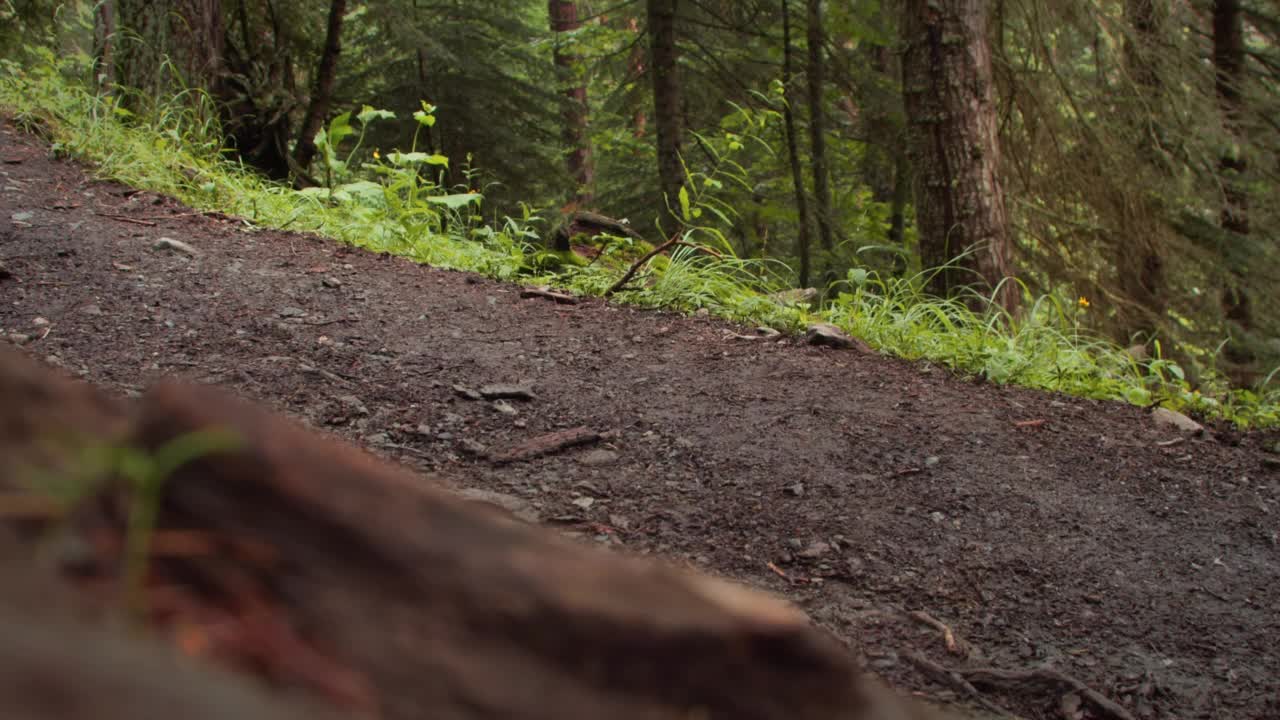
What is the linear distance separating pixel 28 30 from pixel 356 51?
436cm

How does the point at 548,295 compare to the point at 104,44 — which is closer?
the point at 548,295

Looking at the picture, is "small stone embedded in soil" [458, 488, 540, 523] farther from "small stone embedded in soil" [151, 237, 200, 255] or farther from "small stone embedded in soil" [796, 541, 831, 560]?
"small stone embedded in soil" [151, 237, 200, 255]

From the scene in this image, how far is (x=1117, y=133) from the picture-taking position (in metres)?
6.55

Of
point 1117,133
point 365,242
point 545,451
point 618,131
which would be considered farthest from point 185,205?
point 618,131

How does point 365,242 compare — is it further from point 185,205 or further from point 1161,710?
point 1161,710

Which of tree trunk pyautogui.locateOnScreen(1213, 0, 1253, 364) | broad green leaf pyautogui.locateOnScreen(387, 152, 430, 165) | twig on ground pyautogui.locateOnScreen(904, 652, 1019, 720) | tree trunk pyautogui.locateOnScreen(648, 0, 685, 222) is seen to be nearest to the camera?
twig on ground pyautogui.locateOnScreen(904, 652, 1019, 720)

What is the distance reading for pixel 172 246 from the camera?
13.4 feet

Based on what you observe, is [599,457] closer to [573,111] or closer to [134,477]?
[134,477]

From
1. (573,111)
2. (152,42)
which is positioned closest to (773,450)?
(152,42)

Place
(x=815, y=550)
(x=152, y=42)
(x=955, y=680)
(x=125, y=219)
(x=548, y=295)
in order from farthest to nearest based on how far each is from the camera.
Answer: (x=152, y=42) → (x=548, y=295) → (x=125, y=219) → (x=815, y=550) → (x=955, y=680)

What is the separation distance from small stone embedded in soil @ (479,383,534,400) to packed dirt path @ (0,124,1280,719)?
19mm

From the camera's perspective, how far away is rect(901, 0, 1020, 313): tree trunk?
5051 mm

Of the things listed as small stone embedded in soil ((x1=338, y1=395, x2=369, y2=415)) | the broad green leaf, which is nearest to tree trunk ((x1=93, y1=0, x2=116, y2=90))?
the broad green leaf

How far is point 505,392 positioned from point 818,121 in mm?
7209
